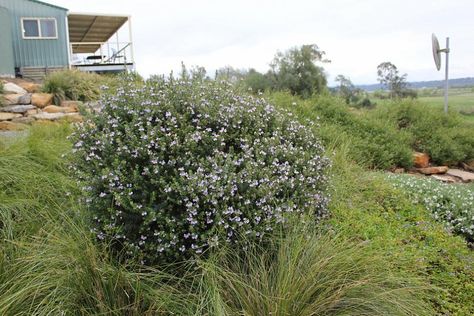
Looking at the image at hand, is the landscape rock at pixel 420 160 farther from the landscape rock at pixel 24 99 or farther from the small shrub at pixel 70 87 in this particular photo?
the landscape rock at pixel 24 99

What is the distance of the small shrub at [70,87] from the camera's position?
880 cm

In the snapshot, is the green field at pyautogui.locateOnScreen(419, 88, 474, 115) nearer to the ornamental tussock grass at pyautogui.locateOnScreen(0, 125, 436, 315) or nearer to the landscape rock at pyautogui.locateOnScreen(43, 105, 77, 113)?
the ornamental tussock grass at pyautogui.locateOnScreen(0, 125, 436, 315)

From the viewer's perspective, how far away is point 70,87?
898cm

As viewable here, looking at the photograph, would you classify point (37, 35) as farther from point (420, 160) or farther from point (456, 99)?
point (420, 160)

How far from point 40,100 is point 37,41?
814cm

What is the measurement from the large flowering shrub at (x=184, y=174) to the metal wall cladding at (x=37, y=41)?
1421 centimetres

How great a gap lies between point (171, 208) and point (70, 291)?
2.24 ft

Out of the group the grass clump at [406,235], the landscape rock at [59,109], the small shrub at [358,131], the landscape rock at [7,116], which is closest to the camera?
the grass clump at [406,235]

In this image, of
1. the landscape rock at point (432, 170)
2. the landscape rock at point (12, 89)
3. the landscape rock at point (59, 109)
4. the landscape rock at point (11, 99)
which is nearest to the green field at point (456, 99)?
the landscape rock at point (432, 170)

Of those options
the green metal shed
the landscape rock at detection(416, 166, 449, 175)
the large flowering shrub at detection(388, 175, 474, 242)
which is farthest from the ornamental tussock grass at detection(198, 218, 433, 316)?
the green metal shed

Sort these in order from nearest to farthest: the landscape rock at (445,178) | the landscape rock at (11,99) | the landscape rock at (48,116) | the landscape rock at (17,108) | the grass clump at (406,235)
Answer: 1. the grass clump at (406,235)
2. the landscape rock at (445,178)
3. the landscape rock at (48,116)
4. the landscape rock at (17,108)
5. the landscape rock at (11,99)

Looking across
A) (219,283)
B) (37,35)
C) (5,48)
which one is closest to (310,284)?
(219,283)

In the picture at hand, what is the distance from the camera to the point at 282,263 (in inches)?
80.8

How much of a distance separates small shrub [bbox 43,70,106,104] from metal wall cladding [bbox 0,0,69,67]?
6.91m
